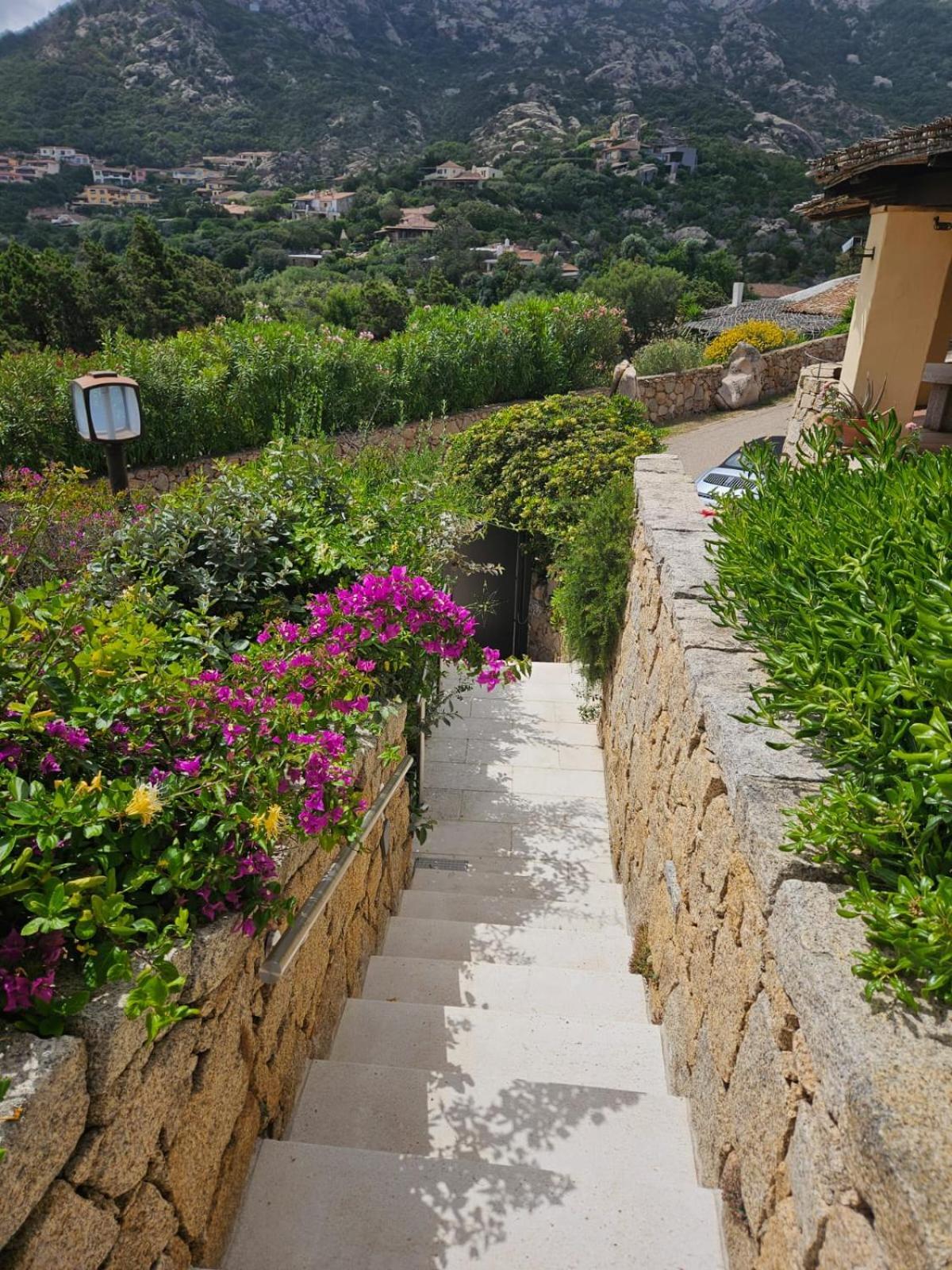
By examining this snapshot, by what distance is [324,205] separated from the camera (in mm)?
53969

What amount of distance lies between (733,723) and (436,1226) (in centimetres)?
136

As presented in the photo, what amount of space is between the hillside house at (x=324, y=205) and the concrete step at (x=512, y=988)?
5817 centimetres

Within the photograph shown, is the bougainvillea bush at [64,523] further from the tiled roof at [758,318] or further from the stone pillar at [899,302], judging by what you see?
the tiled roof at [758,318]

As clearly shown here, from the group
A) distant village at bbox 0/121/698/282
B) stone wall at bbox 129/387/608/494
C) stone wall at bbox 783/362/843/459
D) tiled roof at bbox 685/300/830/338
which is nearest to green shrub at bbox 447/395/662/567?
stone wall at bbox 129/387/608/494

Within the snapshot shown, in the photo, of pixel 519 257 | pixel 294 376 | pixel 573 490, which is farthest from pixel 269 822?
pixel 519 257

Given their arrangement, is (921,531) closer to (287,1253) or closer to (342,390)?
(287,1253)

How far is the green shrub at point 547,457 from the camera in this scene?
7.48 meters

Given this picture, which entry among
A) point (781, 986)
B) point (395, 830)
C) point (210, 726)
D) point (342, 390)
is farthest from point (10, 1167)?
point (342, 390)

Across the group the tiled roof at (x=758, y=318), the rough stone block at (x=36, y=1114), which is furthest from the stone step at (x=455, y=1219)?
the tiled roof at (x=758, y=318)

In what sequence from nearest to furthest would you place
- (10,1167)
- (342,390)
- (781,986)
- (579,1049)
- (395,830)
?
(10,1167), (781,986), (579,1049), (395,830), (342,390)

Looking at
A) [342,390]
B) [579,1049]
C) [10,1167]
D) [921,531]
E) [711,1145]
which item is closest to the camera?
[10,1167]

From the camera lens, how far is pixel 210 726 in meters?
2.01

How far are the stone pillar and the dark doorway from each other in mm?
3787

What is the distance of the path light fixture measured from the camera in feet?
16.0
